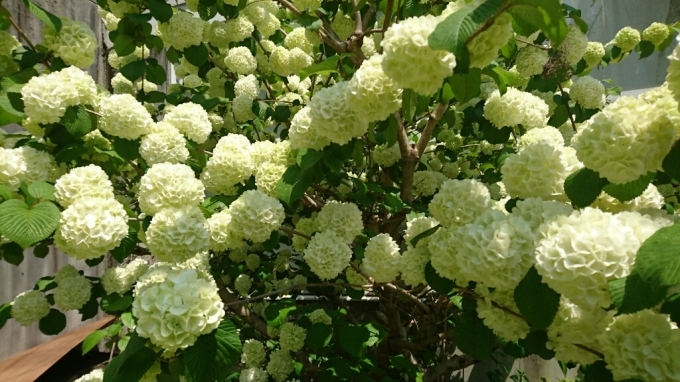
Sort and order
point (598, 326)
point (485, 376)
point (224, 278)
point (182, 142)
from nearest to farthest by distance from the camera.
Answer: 1. point (598, 326)
2. point (182, 142)
3. point (224, 278)
4. point (485, 376)

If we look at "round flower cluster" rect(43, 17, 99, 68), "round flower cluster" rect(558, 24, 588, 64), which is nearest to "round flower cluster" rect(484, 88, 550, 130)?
"round flower cluster" rect(558, 24, 588, 64)

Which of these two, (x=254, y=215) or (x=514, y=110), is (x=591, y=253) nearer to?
(x=254, y=215)

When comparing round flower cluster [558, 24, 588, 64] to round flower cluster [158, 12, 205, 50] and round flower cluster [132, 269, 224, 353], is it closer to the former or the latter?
round flower cluster [158, 12, 205, 50]

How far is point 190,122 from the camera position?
1.64 m

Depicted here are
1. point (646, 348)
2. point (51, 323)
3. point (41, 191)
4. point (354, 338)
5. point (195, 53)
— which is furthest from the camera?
point (195, 53)

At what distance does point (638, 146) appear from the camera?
0.74 meters

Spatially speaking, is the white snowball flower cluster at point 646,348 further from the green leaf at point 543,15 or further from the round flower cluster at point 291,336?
the round flower cluster at point 291,336

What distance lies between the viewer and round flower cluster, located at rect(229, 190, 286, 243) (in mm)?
1300

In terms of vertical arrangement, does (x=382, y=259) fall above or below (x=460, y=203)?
below

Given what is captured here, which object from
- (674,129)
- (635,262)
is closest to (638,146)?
(674,129)

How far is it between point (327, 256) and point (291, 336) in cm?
75

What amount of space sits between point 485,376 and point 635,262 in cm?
327

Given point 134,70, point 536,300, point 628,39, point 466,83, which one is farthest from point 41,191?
point 628,39

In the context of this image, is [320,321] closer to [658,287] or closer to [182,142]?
[182,142]
